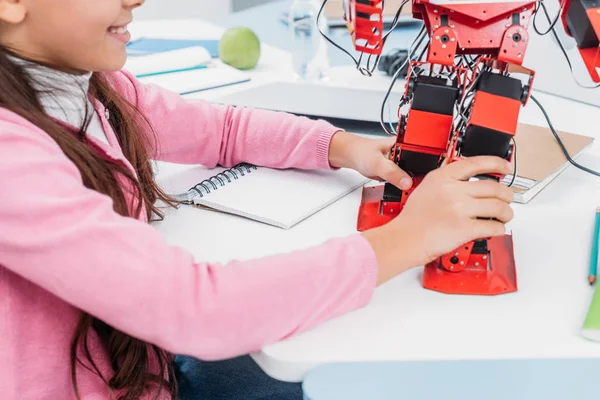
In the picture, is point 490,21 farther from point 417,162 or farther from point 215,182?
point 215,182

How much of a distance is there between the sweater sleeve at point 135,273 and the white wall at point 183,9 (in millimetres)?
2389

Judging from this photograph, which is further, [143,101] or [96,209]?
[143,101]

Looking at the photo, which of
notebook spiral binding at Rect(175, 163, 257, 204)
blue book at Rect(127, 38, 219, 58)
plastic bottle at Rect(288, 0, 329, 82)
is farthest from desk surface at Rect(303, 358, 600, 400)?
blue book at Rect(127, 38, 219, 58)

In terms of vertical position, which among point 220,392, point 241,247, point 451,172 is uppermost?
point 451,172

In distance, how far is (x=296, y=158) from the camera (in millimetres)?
815

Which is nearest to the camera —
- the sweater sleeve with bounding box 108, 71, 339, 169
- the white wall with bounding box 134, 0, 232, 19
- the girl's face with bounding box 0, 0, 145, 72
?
the girl's face with bounding box 0, 0, 145, 72

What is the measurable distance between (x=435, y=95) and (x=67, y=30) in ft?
1.15

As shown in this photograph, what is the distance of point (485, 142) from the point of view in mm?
595

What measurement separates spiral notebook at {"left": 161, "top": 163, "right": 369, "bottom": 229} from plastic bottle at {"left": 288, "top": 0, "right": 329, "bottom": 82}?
0.49 meters

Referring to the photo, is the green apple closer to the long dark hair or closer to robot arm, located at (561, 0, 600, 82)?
the long dark hair

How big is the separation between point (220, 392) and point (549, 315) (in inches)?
14.5

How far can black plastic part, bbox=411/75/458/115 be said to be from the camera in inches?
24.7

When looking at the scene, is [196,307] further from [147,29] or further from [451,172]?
[147,29]

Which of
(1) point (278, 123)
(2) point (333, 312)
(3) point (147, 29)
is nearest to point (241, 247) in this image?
(2) point (333, 312)
